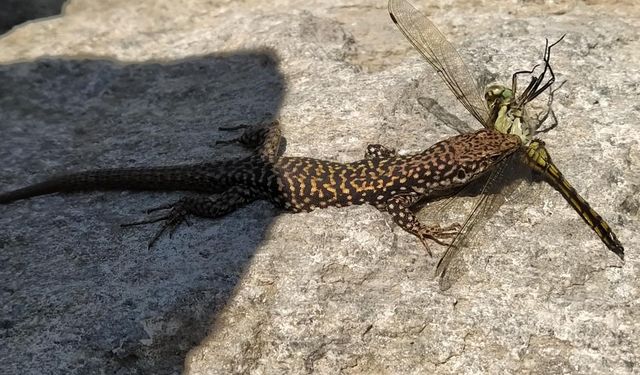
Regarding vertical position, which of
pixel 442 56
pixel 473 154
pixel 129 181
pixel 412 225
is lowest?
pixel 412 225

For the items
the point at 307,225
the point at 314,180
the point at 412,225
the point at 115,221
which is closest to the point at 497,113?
the point at 412,225

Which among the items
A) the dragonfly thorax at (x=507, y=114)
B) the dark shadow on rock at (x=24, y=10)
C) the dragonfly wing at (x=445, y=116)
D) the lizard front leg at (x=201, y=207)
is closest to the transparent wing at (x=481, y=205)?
the dragonfly thorax at (x=507, y=114)

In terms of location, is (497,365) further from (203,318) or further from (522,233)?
(203,318)

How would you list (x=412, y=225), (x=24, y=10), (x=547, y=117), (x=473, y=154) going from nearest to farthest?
1. (x=412, y=225)
2. (x=473, y=154)
3. (x=547, y=117)
4. (x=24, y=10)

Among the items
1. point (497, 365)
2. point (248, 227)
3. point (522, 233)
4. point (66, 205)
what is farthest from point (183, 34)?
point (497, 365)

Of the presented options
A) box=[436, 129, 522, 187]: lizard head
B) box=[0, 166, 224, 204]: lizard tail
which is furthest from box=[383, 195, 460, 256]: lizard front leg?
box=[0, 166, 224, 204]: lizard tail

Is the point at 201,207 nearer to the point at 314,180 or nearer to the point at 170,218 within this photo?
the point at 170,218

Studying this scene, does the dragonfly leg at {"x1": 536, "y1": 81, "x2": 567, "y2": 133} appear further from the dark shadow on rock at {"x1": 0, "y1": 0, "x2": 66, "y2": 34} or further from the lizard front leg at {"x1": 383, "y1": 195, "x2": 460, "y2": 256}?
the dark shadow on rock at {"x1": 0, "y1": 0, "x2": 66, "y2": 34}
